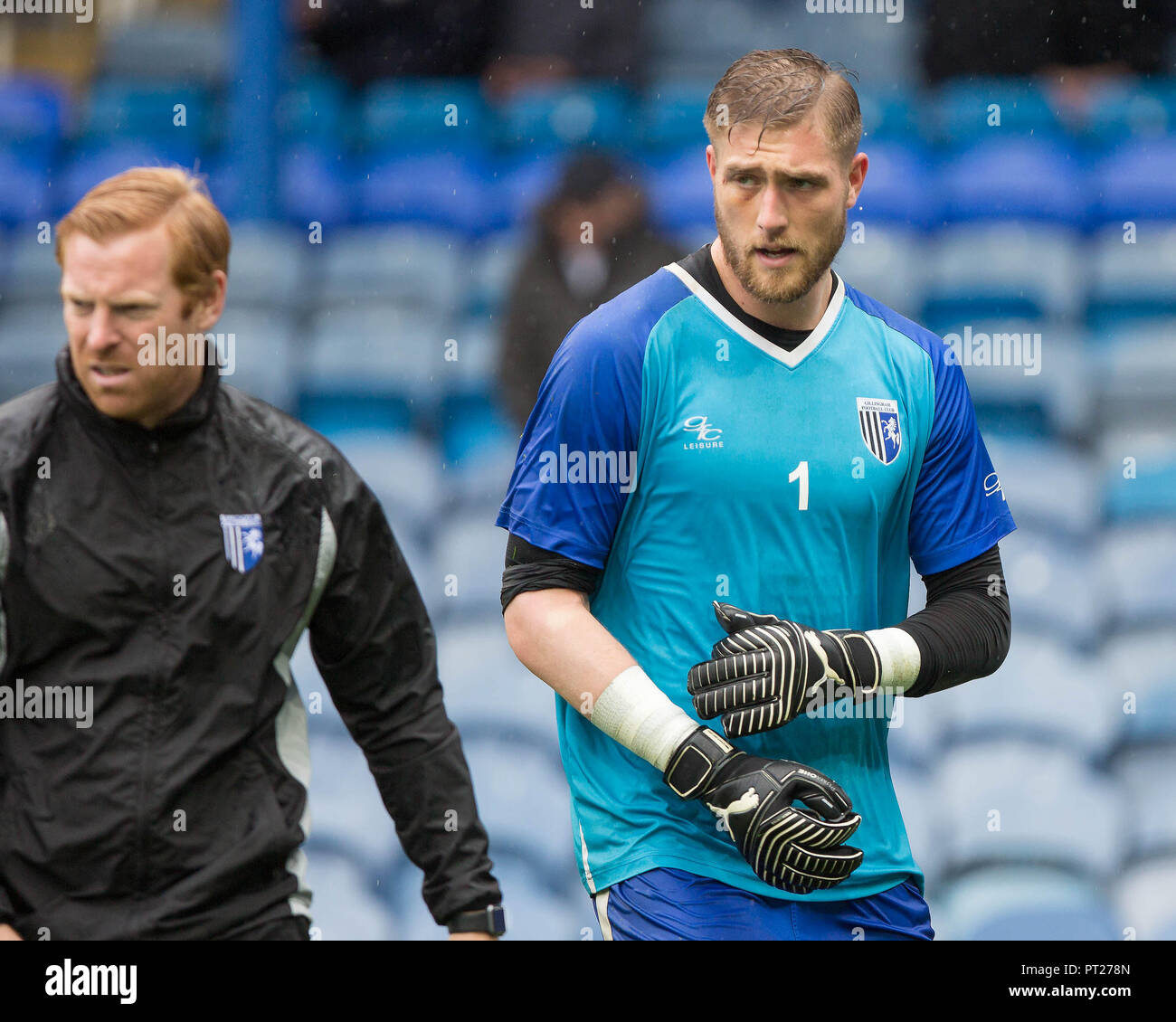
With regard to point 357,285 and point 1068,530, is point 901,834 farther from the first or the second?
point 357,285

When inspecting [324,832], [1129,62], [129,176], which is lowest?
[324,832]

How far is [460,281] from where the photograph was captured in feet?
21.2

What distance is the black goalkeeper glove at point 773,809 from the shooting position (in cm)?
222

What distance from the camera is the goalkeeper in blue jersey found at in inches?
91.7

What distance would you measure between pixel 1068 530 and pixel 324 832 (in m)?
2.66

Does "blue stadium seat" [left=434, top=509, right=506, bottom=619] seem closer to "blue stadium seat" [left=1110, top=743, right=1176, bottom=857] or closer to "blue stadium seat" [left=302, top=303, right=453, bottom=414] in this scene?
"blue stadium seat" [left=302, top=303, right=453, bottom=414]

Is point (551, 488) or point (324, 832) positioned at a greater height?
point (551, 488)

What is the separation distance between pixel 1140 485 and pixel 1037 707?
1119mm

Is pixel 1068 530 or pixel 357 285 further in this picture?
pixel 357 285

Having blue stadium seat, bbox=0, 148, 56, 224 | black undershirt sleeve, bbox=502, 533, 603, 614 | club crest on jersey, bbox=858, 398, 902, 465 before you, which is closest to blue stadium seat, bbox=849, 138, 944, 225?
blue stadium seat, bbox=0, 148, 56, 224

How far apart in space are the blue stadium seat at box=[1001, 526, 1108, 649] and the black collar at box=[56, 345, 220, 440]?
3.53 meters
